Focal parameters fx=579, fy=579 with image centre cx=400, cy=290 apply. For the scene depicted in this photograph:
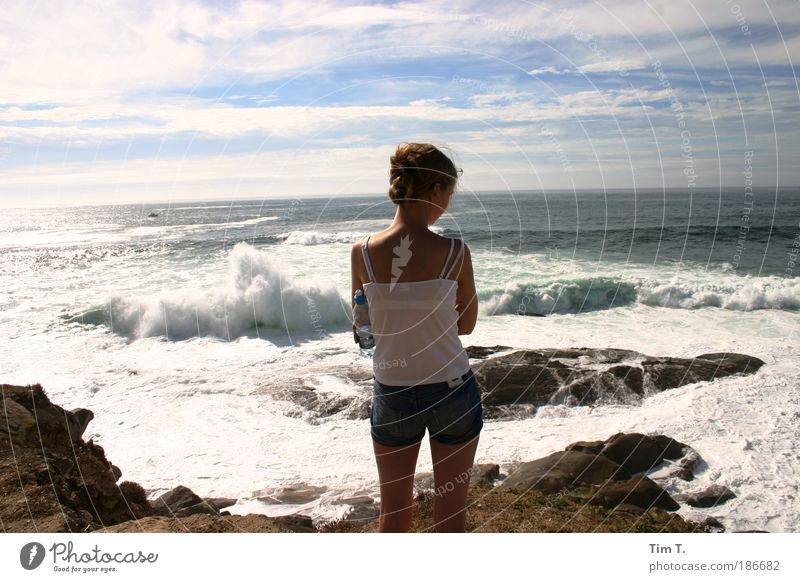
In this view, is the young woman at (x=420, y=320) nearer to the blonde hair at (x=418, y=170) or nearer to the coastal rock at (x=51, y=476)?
the blonde hair at (x=418, y=170)

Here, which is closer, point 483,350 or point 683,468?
point 683,468

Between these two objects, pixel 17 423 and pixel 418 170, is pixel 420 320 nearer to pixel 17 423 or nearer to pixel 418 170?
pixel 418 170

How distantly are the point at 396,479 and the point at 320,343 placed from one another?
8542mm

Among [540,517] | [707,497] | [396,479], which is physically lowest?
[707,497]

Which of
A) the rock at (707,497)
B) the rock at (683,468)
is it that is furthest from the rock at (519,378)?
the rock at (707,497)

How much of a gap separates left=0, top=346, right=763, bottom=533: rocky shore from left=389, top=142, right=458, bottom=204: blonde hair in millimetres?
2661

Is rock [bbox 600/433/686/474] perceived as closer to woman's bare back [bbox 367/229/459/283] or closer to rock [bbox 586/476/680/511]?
rock [bbox 586/476/680/511]

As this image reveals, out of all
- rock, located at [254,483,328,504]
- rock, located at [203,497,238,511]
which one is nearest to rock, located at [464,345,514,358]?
rock, located at [254,483,328,504]

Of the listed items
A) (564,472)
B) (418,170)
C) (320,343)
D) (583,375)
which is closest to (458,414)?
(418,170)

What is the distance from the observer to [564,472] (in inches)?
194

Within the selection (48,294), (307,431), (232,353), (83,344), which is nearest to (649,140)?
(307,431)

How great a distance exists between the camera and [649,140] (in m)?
7.03

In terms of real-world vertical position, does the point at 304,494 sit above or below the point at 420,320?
below

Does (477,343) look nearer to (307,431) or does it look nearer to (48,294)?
(307,431)
